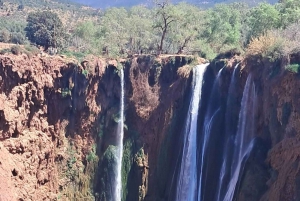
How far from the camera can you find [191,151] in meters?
27.2

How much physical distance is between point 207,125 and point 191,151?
224 cm

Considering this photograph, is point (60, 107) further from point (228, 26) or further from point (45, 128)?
point (228, 26)

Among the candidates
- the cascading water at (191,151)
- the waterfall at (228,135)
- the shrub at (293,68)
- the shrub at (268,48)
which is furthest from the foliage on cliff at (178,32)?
the shrub at (293,68)

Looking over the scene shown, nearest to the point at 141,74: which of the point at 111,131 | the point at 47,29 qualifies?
the point at 111,131

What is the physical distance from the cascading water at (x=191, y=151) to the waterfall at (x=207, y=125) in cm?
66

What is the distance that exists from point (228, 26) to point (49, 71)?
78.5 feet

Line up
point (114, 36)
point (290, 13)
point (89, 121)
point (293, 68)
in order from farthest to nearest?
1. point (114, 36)
2. point (290, 13)
3. point (89, 121)
4. point (293, 68)

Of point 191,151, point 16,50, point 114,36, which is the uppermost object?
point 114,36

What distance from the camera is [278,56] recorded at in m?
21.6

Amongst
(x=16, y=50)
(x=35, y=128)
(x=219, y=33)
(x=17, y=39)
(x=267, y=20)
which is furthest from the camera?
(x=219, y=33)

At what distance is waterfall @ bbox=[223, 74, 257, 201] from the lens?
21.6 metres

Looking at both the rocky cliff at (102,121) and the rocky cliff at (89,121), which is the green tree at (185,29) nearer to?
the rocky cliff at (102,121)

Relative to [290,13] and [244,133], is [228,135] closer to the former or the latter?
[244,133]

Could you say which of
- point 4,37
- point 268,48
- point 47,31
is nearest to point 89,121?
point 268,48
